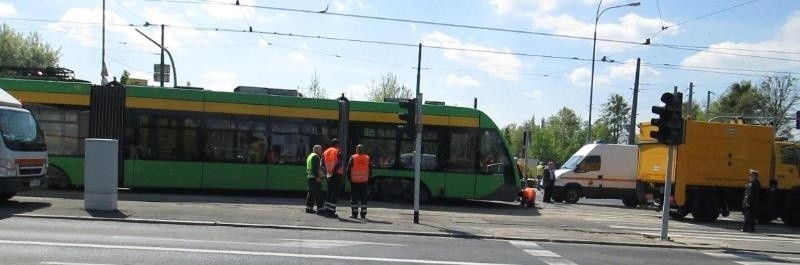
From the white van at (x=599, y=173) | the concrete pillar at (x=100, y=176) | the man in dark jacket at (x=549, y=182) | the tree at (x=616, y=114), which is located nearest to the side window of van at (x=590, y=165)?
the white van at (x=599, y=173)

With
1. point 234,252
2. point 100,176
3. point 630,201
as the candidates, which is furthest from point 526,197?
point 234,252

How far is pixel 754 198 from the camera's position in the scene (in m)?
17.0

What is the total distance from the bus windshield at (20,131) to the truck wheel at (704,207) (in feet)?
55.6

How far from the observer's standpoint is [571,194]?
2692 centimetres

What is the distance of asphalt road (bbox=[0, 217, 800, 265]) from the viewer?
896 centimetres

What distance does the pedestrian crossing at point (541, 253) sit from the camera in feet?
33.3

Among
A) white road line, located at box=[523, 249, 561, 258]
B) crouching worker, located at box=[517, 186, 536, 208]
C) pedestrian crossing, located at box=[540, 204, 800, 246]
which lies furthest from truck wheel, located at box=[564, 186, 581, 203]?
white road line, located at box=[523, 249, 561, 258]

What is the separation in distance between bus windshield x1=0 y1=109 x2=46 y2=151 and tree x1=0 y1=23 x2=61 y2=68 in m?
43.5

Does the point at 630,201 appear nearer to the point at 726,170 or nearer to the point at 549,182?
the point at 549,182

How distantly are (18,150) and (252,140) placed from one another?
602 centimetres

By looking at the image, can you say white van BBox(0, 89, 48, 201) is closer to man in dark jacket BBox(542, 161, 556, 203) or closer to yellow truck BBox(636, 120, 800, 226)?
yellow truck BBox(636, 120, 800, 226)

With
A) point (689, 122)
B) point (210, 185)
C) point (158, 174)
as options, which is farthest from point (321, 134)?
point (689, 122)

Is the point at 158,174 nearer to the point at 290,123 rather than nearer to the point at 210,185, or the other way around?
the point at 210,185

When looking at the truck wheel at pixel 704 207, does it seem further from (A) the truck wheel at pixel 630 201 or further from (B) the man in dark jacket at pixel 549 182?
(A) the truck wheel at pixel 630 201
